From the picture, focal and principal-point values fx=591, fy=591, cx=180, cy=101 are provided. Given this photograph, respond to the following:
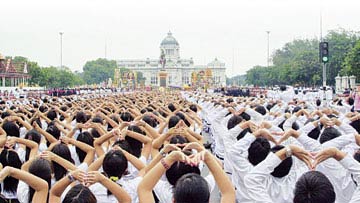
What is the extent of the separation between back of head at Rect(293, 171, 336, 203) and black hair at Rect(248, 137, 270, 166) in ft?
6.26

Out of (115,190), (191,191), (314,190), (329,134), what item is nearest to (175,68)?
(329,134)

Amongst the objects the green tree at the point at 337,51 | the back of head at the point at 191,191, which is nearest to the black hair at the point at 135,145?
the back of head at the point at 191,191

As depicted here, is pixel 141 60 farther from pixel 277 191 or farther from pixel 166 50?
pixel 277 191

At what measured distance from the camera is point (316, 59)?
6394 centimetres

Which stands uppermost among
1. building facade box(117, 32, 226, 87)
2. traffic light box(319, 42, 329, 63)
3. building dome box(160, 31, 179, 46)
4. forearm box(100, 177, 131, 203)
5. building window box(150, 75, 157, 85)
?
building dome box(160, 31, 179, 46)

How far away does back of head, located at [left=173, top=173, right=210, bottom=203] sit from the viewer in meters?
3.56

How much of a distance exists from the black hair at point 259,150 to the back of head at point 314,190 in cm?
191

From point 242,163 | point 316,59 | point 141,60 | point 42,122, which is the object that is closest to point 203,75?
point 316,59

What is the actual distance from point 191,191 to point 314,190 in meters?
0.82

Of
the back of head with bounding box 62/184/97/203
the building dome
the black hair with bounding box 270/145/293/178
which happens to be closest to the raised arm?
the back of head with bounding box 62/184/97/203

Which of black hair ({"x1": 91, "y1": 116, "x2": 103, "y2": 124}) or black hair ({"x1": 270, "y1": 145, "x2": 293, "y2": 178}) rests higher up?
black hair ({"x1": 91, "y1": 116, "x2": 103, "y2": 124})

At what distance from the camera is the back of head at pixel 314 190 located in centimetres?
376

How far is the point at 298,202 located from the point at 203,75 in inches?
2978

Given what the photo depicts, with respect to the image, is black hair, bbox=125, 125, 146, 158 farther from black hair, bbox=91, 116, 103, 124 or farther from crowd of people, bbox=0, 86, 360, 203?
black hair, bbox=91, 116, 103, 124
